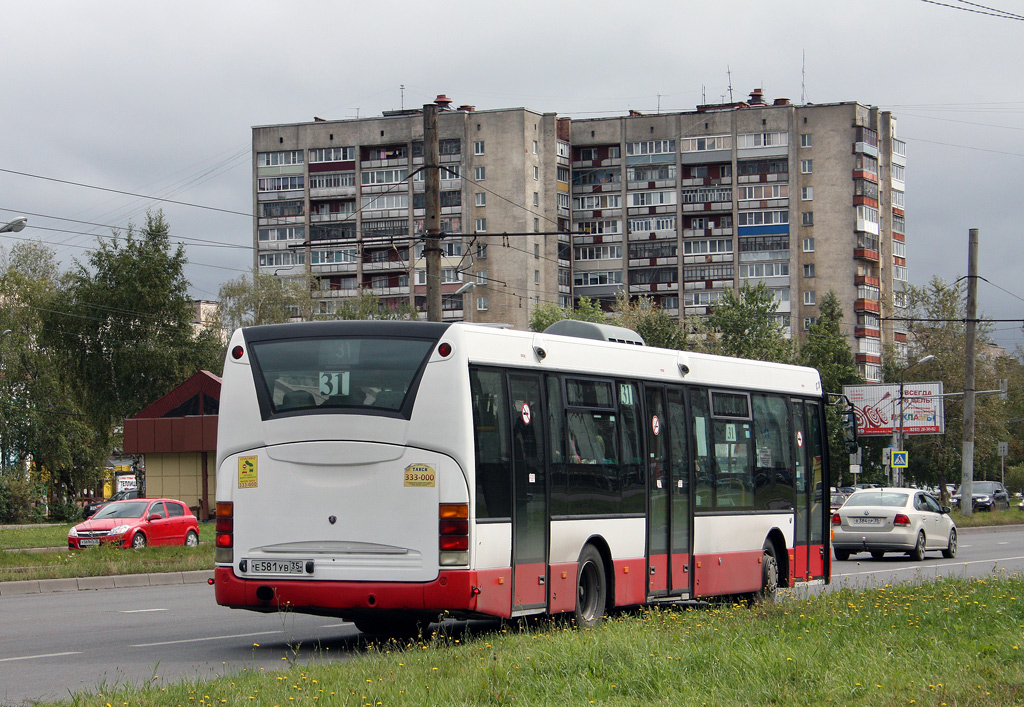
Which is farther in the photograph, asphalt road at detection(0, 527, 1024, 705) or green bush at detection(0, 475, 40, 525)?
green bush at detection(0, 475, 40, 525)

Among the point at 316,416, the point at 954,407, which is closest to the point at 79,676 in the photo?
the point at 316,416

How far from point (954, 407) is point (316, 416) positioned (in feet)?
232

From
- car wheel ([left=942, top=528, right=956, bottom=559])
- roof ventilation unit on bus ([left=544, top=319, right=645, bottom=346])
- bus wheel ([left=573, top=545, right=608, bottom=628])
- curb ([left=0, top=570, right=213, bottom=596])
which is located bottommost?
car wheel ([left=942, top=528, right=956, bottom=559])

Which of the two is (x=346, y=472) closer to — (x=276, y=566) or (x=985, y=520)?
(x=276, y=566)

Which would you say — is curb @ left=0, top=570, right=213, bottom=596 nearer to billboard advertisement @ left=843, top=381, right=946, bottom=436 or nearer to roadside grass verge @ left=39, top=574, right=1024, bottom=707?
roadside grass verge @ left=39, top=574, right=1024, bottom=707

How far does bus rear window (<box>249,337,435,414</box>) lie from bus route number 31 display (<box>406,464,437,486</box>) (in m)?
0.52

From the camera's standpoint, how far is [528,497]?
11828mm

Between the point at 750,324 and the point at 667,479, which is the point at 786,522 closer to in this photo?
the point at 667,479

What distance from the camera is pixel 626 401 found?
13789 mm

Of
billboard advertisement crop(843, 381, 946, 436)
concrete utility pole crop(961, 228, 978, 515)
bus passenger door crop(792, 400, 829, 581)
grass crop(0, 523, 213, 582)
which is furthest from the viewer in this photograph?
billboard advertisement crop(843, 381, 946, 436)

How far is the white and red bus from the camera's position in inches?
432

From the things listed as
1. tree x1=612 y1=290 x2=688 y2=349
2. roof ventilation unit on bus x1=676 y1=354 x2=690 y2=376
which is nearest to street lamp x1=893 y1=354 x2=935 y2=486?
tree x1=612 y1=290 x2=688 y2=349

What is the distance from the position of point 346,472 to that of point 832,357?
89278 millimetres

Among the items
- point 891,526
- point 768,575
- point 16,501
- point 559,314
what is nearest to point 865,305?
point 559,314
